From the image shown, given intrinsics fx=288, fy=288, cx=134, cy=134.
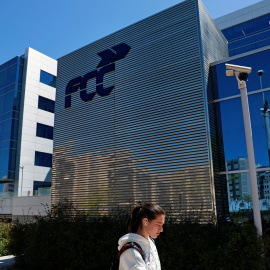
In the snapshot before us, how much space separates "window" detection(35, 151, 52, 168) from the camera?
31.1m

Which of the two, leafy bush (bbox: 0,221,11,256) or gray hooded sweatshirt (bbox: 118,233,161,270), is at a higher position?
gray hooded sweatshirt (bbox: 118,233,161,270)

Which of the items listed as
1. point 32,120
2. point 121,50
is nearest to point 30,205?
point 32,120

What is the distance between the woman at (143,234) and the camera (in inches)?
92.2

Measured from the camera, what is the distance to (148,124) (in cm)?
1165

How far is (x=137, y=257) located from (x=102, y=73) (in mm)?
12145

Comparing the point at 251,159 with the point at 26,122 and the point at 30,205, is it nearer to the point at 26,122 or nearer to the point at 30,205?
the point at 30,205

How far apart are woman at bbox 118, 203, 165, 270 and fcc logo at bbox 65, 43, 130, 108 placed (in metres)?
10.9

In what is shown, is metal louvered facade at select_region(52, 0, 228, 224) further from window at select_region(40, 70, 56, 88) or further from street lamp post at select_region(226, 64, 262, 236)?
window at select_region(40, 70, 56, 88)

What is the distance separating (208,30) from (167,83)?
2.86 metres

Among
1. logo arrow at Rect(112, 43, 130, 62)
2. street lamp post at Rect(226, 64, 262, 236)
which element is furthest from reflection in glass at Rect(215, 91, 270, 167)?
logo arrow at Rect(112, 43, 130, 62)

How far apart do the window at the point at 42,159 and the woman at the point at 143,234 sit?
30243mm

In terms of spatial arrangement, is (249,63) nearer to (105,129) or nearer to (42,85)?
(105,129)

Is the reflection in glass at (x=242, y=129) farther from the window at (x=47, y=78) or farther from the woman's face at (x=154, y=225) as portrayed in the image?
the window at (x=47, y=78)

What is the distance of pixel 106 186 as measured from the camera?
12.4m
